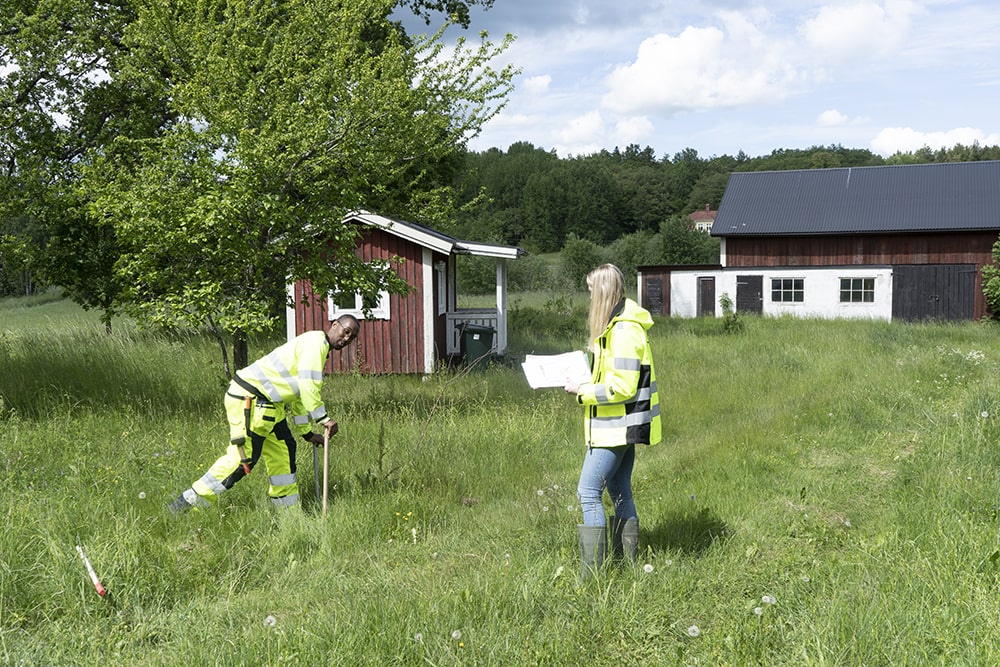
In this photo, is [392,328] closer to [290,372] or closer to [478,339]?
[478,339]

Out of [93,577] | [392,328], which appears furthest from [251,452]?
[392,328]

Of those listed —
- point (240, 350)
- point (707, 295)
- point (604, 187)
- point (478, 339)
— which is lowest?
point (478, 339)

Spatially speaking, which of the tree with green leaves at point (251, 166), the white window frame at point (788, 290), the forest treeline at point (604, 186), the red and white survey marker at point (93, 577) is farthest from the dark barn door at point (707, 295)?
the forest treeline at point (604, 186)

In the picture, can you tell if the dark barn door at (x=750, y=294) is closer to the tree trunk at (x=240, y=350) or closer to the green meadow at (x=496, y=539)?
the green meadow at (x=496, y=539)

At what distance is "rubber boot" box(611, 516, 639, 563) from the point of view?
4.49 meters

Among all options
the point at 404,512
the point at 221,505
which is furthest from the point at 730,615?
the point at 221,505

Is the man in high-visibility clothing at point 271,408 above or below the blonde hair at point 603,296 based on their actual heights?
below

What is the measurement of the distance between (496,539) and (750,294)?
26075 mm

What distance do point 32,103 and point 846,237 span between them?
1028 inches

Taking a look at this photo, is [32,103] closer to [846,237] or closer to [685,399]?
[685,399]

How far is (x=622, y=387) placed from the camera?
4.10m

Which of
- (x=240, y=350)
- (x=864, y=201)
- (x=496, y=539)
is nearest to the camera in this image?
(x=496, y=539)

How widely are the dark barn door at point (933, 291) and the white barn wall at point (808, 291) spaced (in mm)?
367

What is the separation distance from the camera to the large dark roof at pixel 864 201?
2789cm
